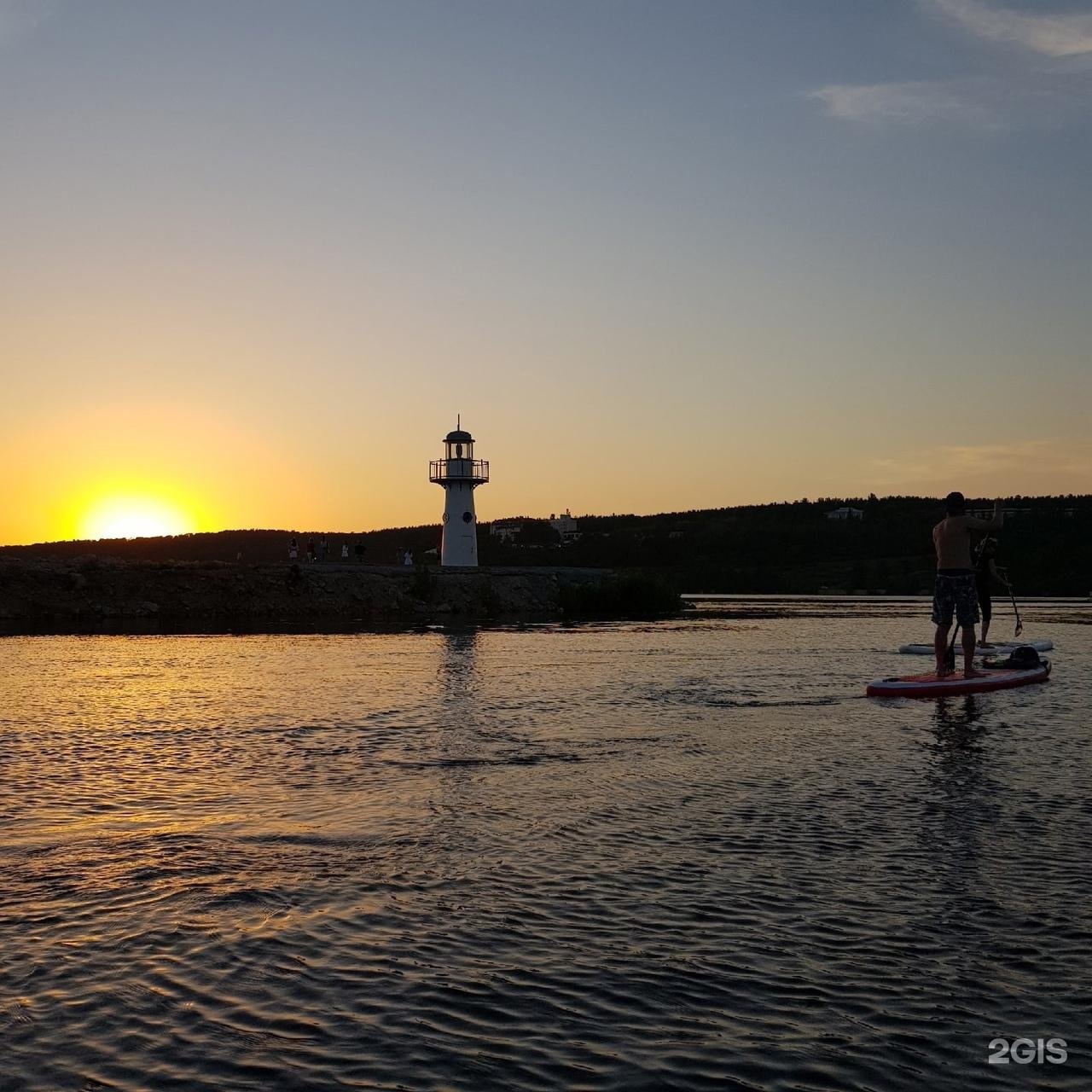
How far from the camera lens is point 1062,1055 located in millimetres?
6398

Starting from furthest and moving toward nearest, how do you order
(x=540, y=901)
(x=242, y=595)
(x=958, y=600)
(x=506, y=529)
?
1. (x=506, y=529)
2. (x=242, y=595)
3. (x=958, y=600)
4. (x=540, y=901)

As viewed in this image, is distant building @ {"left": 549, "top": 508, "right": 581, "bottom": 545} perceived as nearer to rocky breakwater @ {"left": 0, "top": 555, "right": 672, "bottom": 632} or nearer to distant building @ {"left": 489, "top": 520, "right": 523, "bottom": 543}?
distant building @ {"left": 489, "top": 520, "right": 523, "bottom": 543}

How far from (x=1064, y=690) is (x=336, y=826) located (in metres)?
→ 17.6

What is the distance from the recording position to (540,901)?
9.16 m

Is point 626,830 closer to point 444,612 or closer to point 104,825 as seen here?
point 104,825

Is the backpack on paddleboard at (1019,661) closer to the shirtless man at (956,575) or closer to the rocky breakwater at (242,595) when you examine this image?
the shirtless man at (956,575)

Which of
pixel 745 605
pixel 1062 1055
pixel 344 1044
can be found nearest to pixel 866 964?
pixel 1062 1055

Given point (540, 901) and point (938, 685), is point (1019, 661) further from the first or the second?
point (540, 901)

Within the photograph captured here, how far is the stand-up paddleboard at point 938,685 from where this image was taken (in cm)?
2267

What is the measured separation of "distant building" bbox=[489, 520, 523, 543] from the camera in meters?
158

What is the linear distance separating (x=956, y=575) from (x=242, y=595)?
4014cm

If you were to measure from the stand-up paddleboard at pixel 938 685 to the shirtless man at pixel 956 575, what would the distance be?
0.45m

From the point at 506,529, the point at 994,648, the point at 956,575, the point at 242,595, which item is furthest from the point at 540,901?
the point at 506,529

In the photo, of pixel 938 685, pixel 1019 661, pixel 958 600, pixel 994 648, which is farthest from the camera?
pixel 994 648
